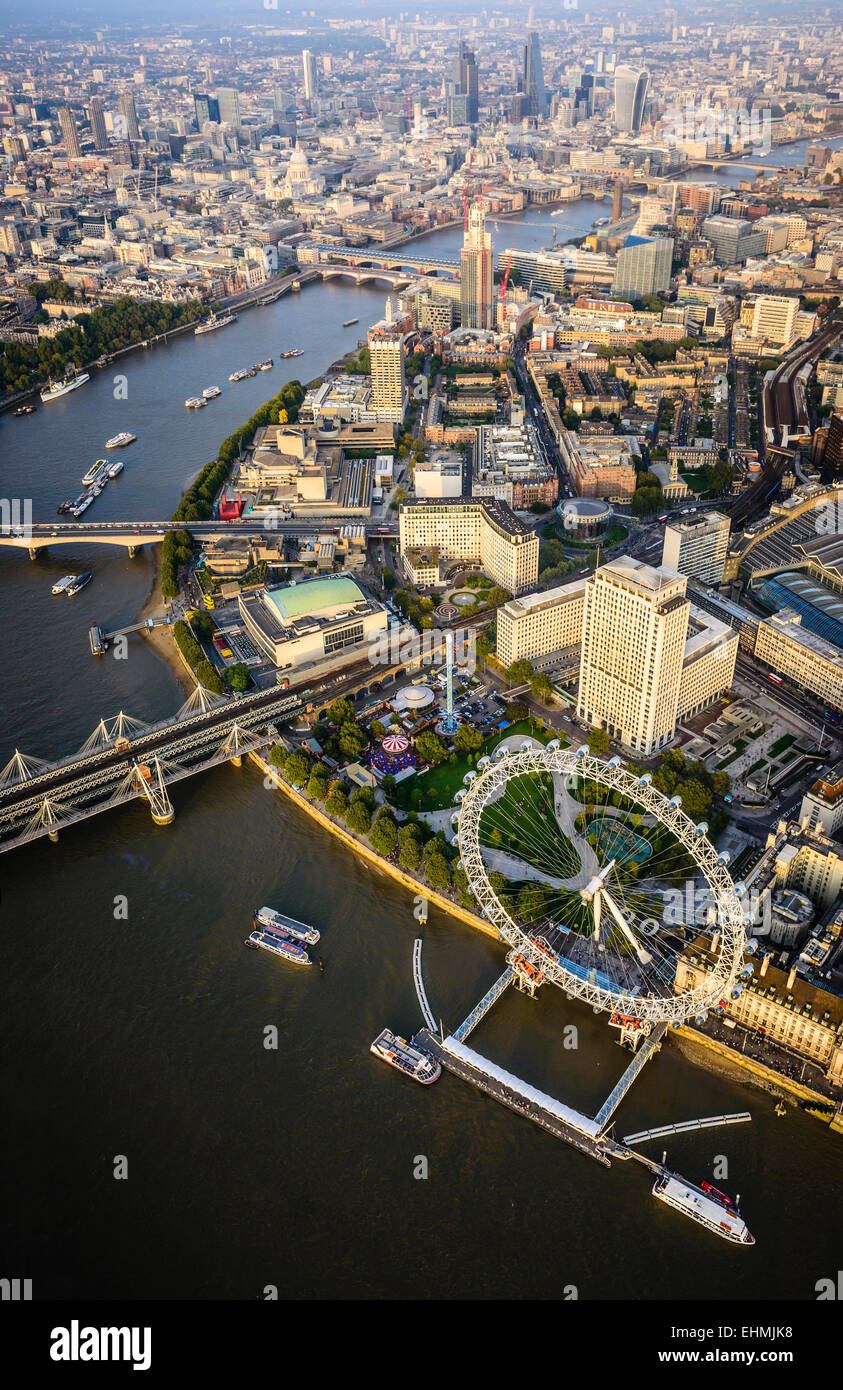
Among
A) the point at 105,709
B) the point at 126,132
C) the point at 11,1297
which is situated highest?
the point at 126,132

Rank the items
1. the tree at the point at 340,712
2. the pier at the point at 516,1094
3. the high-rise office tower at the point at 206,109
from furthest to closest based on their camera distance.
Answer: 1. the high-rise office tower at the point at 206,109
2. the tree at the point at 340,712
3. the pier at the point at 516,1094

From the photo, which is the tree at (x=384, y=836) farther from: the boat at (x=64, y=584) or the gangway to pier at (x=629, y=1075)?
the boat at (x=64, y=584)

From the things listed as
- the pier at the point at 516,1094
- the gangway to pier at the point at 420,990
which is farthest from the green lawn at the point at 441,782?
the pier at the point at 516,1094

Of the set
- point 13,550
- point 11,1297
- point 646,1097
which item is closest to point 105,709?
point 13,550

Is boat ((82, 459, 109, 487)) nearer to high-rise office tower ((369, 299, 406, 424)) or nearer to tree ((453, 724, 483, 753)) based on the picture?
high-rise office tower ((369, 299, 406, 424))

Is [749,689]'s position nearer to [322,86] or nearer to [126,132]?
[126,132]
